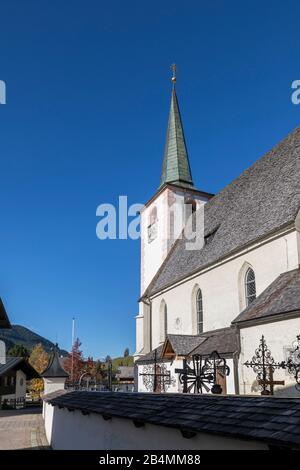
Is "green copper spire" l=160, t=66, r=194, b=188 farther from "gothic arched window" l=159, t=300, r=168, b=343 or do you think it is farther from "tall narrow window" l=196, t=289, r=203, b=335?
"tall narrow window" l=196, t=289, r=203, b=335

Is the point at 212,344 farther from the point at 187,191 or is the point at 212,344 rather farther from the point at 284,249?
the point at 187,191

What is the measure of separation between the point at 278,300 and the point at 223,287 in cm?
674

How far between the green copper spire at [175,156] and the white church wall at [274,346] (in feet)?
68.5

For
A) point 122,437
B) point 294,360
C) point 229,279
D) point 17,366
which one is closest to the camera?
point 122,437

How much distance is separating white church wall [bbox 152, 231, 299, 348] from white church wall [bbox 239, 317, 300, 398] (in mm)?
3141

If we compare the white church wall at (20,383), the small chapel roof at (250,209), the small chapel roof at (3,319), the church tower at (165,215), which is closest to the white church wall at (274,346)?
the small chapel roof at (250,209)

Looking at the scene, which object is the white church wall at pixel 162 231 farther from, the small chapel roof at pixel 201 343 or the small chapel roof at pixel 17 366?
the small chapel roof at pixel 17 366

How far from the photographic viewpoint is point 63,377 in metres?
27.5

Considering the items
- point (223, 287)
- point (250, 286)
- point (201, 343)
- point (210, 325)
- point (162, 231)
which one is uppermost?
point (162, 231)

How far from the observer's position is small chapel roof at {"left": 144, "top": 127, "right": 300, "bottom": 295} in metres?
19.8

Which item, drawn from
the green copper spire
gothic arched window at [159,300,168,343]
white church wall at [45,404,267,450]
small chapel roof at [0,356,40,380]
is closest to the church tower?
the green copper spire

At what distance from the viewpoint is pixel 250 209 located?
23078 mm

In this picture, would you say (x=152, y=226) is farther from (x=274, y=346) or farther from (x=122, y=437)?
(x=122, y=437)

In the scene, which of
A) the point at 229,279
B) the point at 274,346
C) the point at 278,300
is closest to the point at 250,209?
the point at 229,279
